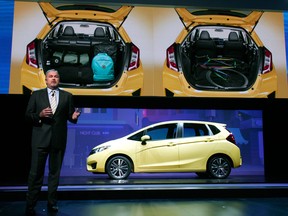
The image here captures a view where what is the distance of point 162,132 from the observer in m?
4.03

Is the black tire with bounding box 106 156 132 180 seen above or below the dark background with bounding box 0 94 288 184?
below

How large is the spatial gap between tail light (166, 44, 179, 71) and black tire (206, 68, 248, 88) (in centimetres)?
48

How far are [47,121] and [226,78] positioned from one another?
7.90 ft

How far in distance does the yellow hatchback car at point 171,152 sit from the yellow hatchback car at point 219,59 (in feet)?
2.16

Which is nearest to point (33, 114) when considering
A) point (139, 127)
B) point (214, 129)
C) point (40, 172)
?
point (40, 172)

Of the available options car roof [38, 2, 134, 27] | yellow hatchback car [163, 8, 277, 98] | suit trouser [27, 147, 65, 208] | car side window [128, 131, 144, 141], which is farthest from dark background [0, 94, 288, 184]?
suit trouser [27, 147, 65, 208]

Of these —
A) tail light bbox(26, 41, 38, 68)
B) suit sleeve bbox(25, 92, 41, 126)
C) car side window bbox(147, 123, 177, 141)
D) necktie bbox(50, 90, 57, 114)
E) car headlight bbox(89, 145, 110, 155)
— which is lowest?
car headlight bbox(89, 145, 110, 155)

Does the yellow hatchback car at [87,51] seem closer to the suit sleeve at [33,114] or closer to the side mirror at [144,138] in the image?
the side mirror at [144,138]

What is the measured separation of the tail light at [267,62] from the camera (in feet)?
12.4

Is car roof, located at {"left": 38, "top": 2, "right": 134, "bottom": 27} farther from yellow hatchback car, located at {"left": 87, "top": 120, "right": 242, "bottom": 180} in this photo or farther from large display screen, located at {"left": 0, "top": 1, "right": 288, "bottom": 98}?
yellow hatchback car, located at {"left": 87, "top": 120, "right": 242, "bottom": 180}

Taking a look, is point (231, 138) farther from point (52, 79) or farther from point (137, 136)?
point (52, 79)

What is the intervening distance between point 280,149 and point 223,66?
1629 mm

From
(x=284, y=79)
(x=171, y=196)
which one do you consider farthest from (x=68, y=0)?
(x=284, y=79)

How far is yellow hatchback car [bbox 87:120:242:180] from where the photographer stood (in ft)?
12.8
